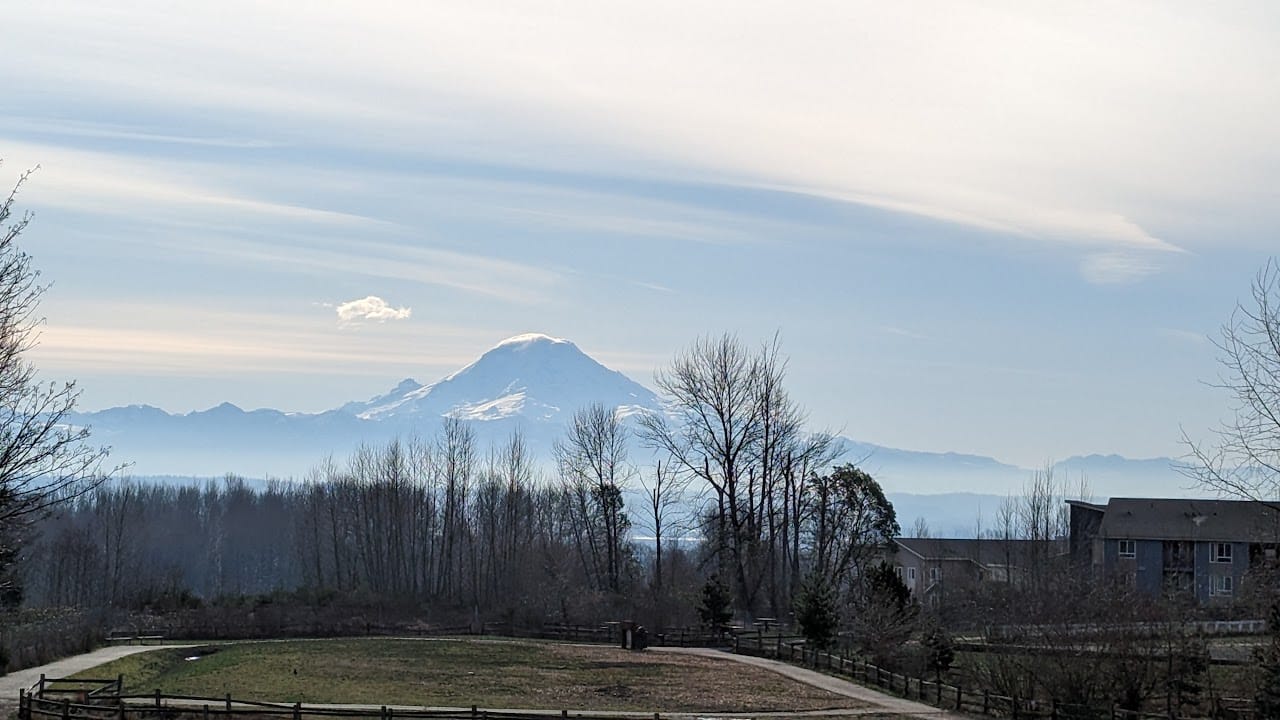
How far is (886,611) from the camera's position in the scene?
4997cm

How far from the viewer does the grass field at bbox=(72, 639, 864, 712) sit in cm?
3853

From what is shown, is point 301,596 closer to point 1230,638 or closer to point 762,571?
point 762,571

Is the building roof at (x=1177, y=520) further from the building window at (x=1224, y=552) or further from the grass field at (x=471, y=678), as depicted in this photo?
the grass field at (x=471, y=678)

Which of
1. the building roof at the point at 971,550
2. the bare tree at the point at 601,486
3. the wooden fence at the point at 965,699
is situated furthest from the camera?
the building roof at the point at 971,550

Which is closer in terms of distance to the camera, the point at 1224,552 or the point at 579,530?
the point at 1224,552

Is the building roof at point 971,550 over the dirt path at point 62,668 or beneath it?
over

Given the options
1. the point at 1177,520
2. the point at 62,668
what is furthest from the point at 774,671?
the point at 1177,520

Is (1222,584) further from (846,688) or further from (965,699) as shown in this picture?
(965,699)

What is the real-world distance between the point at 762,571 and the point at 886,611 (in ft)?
84.0

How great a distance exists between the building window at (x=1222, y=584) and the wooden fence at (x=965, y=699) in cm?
3510

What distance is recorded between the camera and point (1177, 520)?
263ft

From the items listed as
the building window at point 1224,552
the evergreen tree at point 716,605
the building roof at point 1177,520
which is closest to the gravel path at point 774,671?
the evergreen tree at point 716,605

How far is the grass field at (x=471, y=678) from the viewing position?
126ft

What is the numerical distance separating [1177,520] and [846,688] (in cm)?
4511
